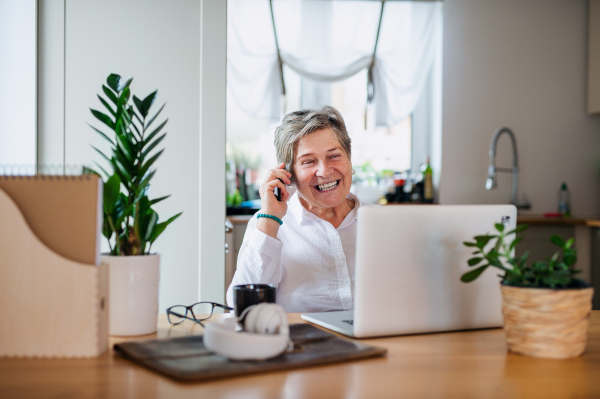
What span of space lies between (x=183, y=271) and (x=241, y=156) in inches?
71.6

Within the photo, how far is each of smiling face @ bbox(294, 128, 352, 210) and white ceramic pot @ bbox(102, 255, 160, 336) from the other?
854 mm

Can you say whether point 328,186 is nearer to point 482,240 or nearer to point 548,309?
point 482,240

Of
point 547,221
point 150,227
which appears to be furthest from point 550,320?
point 547,221

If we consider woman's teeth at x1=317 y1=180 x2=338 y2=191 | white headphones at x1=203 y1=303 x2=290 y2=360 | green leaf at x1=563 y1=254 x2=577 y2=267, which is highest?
woman's teeth at x1=317 y1=180 x2=338 y2=191

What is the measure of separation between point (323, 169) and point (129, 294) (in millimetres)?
912

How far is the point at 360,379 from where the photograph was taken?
81 cm

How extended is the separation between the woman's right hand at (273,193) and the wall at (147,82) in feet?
2.70

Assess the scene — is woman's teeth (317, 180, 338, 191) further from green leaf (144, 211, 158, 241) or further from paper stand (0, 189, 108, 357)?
paper stand (0, 189, 108, 357)

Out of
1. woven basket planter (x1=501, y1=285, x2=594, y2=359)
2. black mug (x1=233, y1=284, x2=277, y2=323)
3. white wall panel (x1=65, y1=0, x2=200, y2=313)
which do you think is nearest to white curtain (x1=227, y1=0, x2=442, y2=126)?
white wall panel (x1=65, y1=0, x2=200, y2=313)

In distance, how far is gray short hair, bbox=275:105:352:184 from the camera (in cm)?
185

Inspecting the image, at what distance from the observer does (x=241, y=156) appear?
14.0 ft

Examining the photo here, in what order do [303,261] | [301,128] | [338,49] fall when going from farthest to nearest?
[338,49]
[301,128]
[303,261]

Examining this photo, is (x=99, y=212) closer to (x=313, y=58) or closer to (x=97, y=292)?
(x=97, y=292)

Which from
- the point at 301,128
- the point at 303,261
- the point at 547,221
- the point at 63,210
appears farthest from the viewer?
the point at 547,221
